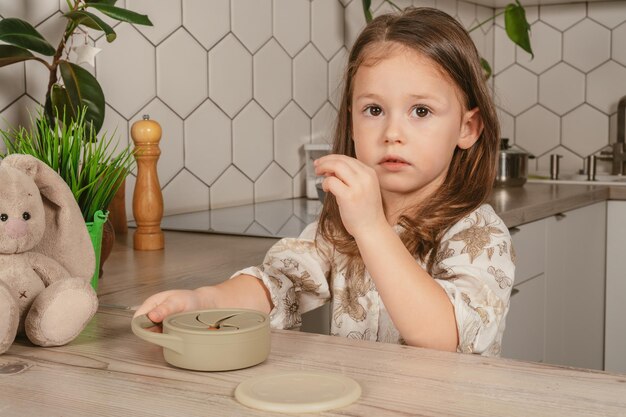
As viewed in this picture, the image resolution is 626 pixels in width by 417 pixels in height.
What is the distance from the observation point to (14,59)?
1.24 metres

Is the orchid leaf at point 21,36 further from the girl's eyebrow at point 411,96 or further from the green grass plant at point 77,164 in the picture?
the girl's eyebrow at point 411,96

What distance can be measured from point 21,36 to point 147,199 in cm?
32

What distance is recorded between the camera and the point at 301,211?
1.81 m

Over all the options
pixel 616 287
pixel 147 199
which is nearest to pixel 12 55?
pixel 147 199

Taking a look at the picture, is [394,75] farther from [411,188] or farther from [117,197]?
[117,197]

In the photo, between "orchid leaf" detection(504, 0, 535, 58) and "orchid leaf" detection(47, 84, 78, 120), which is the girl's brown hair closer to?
"orchid leaf" detection(47, 84, 78, 120)

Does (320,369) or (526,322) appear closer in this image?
(320,369)

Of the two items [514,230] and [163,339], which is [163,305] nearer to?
[163,339]

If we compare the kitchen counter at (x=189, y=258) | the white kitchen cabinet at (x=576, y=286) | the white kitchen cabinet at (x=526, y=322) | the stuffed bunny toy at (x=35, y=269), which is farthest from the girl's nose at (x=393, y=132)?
the white kitchen cabinet at (x=576, y=286)

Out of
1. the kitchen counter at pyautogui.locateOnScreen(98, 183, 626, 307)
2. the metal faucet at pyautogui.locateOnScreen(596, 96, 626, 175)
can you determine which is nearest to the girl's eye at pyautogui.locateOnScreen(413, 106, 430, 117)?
the kitchen counter at pyautogui.locateOnScreen(98, 183, 626, 307)

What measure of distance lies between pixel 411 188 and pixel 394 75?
0.49 ft

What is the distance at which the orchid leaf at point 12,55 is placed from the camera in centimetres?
122

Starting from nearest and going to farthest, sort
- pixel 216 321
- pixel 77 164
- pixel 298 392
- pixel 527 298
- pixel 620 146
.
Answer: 1. pixel 298 392
2. pixel 216 321
3. pixel 77 164
4. pixel 527 298
5. pixel 620 146

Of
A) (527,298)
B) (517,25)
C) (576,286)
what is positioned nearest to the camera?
(527,298)
